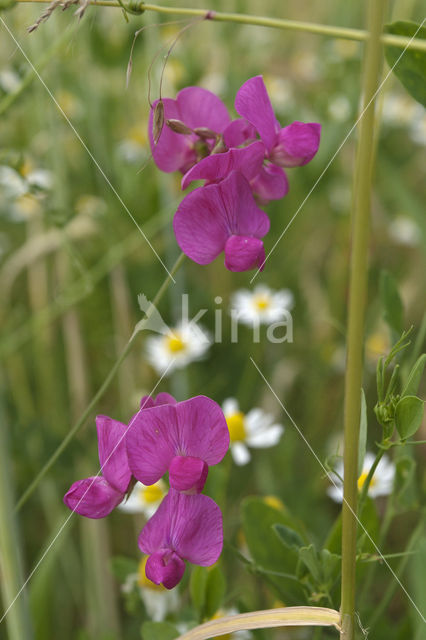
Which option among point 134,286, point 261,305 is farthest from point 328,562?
point 134,286

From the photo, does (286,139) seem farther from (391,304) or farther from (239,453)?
(239,453)

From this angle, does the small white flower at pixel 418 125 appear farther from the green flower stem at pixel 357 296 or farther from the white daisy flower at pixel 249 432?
the green flower stem at pixel 357 296

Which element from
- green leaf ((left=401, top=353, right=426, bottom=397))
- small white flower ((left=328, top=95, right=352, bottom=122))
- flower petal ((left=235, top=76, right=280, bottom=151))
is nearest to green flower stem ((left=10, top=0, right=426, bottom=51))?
flower petal ((left=235, top=76, right=280, bottom=151))

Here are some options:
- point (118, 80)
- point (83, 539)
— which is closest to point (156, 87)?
point (118, 80)

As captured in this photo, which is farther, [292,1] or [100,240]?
[292,1]

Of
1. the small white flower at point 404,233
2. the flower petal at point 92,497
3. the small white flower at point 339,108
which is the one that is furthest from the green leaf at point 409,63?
the small white flower at point 404,233

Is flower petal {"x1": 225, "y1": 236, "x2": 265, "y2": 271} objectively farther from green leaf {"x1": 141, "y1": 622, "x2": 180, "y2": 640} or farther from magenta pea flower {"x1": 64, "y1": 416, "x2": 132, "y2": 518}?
green leaf {"x1": 141, "y1": 622, "x2": 180, "y2": 640}

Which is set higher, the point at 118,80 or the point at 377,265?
the point at 118,80

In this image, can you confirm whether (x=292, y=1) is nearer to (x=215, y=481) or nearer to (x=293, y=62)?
(x=293, y=62)
